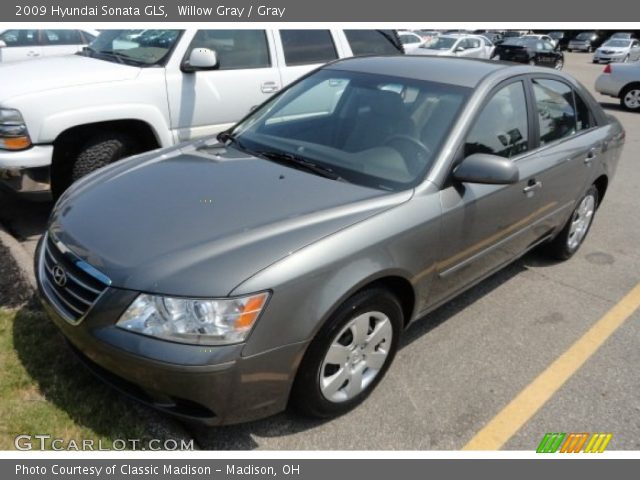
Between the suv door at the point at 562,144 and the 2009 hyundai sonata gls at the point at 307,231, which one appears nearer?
the 2009 hyundai sonata gls at the point at 307,231

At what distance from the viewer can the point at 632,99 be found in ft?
43.6

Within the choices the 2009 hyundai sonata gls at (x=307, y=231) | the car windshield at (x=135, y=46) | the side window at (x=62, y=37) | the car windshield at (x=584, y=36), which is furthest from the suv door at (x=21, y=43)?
the car windshield at (x=584, y=36)

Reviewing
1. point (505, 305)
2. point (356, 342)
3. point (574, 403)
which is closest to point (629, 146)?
point (505, 305)

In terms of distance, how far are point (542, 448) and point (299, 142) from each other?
2.09m

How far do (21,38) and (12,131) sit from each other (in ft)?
24.4

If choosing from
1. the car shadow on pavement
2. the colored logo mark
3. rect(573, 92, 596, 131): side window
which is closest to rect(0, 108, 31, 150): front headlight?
the car shadow on pavement

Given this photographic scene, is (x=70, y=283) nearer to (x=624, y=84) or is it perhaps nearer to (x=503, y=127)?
(x=503, y=127)

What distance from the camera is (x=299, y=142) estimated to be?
317 cm

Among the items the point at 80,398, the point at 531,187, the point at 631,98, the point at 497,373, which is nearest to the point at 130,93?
the point at 80,398

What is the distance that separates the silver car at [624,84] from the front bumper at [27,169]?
540 inches

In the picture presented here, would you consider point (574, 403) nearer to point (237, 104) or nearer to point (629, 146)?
point (237, 104)

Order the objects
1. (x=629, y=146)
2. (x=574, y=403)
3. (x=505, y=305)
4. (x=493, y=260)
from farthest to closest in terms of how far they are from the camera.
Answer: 1. (x=629, y=146)
2. (x=505, y=305)
3. (x=493, y=260)
4. (x=574, y=403)

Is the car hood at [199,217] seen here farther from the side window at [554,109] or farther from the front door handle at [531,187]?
the side window at [554,109]

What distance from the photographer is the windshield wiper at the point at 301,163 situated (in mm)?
2816
